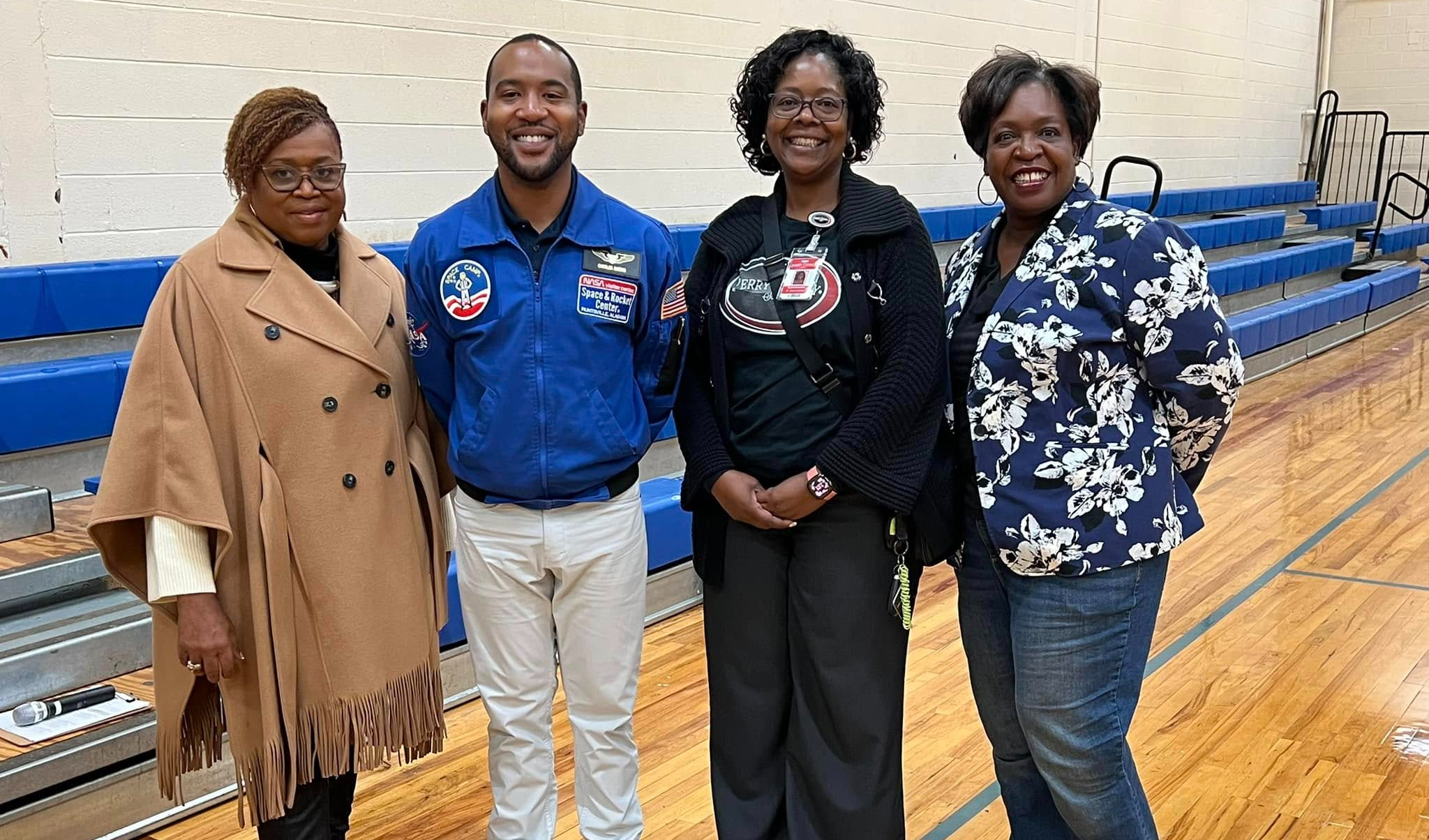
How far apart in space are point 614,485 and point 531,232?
42cm

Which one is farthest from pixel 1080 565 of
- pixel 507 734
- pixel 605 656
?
pixel 507 734

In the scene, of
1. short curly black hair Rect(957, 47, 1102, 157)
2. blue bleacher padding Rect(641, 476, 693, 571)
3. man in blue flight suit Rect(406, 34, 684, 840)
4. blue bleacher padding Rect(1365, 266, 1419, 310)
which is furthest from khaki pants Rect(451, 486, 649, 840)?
blue bleacher padding Rect(1365, 266, 1419, 310)

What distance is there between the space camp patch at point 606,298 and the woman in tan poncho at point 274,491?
0.30 meters

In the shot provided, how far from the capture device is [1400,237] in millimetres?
11508

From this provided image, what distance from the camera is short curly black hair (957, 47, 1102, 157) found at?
1796 millimetres

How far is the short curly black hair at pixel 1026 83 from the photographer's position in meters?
1.80

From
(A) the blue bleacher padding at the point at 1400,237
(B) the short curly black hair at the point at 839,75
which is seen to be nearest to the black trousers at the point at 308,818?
(B) the short curly black hair at the point at 839,75

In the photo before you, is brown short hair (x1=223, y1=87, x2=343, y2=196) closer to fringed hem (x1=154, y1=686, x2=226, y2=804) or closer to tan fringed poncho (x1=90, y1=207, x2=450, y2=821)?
tan fringed poncho (x1=90, y1=207, x2=450, y2=821)

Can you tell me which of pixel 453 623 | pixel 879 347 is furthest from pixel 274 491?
pixel 453 623

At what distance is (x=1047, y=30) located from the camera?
8.05 metres

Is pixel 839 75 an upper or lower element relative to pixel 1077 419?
upper

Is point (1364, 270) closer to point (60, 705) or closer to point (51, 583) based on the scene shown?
point (51, 583)

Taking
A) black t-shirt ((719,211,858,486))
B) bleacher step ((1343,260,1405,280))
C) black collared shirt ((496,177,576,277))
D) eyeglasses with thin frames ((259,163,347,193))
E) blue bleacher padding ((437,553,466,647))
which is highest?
eyeglasses with thin frames ((259,163,347,193))

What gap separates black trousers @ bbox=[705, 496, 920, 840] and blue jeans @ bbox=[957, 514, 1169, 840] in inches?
6.3
